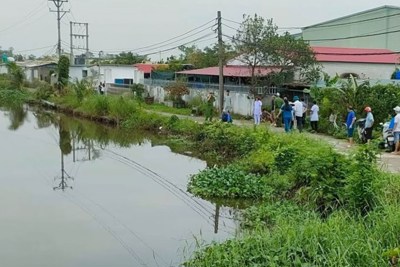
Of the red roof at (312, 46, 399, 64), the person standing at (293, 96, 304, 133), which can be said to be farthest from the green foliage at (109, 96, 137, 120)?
the person standing at (293, 96, 304, 133)

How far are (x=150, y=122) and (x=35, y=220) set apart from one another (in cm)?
1494

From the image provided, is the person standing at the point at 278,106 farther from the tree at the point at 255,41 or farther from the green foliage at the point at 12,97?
the green foliage at the point at 12,97

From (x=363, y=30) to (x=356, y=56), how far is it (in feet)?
18.2

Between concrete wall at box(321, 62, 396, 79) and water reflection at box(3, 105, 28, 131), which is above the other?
concrete wall at box(321, 62, 396, 79)

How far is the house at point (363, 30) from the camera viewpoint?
1278 inches

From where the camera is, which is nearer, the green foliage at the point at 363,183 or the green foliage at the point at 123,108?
the green foliage at the point at 363,183

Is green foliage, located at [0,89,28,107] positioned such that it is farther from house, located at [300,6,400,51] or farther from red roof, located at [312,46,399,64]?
red roof, located at [312,46,399,64]

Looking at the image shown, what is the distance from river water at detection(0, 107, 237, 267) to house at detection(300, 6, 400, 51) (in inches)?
748

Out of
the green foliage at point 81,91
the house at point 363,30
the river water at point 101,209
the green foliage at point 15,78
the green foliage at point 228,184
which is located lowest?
the river water at point 101,209

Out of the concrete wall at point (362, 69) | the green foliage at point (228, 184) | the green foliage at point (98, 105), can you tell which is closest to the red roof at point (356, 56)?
the concrete wall at point (362, 69)

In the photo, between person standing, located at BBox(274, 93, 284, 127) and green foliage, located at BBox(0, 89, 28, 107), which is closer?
person standing, located at BBox(274, 93, 284, 127)

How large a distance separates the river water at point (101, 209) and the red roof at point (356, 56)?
493 inches

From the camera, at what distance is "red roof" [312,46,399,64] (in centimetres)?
2791

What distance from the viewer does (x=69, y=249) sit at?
30.3ft
